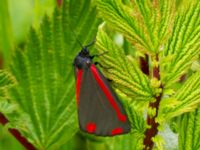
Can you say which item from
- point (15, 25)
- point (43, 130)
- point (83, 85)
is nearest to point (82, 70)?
point (83, 85)

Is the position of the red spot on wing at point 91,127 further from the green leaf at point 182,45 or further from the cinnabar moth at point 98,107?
the green leaf at point 182,45

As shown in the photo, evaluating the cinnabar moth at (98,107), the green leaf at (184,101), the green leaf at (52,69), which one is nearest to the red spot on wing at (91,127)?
the cinnabar moth at (98,107)

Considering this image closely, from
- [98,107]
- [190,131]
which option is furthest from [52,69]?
[190,131]

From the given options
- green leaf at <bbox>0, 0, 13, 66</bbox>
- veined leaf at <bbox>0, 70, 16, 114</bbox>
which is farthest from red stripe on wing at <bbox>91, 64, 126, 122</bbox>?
green leaf at <bbox>0, 0, 13, 66</bbox>

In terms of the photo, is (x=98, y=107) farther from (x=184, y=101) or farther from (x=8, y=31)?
(x=8, y=31)

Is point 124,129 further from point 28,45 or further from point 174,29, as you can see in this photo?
point 28,45

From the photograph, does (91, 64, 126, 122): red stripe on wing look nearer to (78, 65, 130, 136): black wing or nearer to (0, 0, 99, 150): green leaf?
(78, 65, 130, 136): black wing
